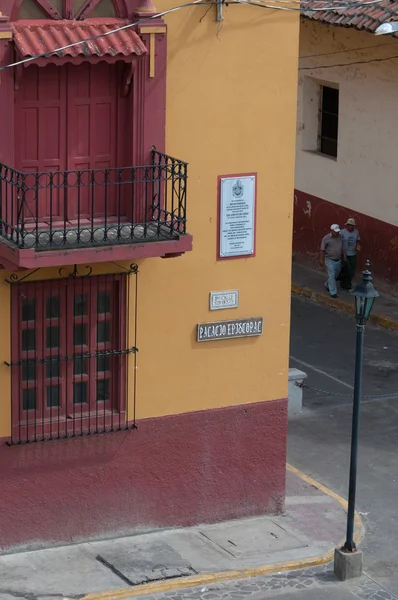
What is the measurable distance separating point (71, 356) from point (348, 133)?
11444 millimetres

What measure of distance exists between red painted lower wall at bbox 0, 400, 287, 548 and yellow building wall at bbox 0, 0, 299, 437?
253 millimetres

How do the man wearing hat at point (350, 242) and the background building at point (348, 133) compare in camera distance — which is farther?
the man wearing hat at point (350, 242)

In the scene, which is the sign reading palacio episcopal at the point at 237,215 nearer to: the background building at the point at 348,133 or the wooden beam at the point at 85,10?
the wooden beam at the point at 85,10

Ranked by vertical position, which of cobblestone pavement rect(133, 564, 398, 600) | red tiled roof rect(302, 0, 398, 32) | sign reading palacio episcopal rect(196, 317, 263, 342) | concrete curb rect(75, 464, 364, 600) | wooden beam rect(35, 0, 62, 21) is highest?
red tiled roof rect(302, 0, 398, 32)

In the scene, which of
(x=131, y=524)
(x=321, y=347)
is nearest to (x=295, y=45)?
(x=131, y=524)

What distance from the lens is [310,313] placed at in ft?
76.8

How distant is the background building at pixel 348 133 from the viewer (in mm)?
23234

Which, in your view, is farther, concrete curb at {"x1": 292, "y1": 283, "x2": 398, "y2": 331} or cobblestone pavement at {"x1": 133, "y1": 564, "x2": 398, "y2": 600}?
concrete curb at {"x1": 292, "y1": 283, "x2": 398, "y2": 331}

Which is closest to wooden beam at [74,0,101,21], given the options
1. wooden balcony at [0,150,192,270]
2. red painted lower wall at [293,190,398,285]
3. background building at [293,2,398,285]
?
wooden balcony at [0,150,192,270]

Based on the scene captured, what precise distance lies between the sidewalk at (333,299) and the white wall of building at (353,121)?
137cm

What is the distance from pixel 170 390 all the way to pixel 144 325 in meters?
0.79

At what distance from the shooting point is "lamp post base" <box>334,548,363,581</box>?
557 inches

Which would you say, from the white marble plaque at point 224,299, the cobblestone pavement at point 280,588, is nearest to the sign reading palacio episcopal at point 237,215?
the white marble plaque at point 224,299

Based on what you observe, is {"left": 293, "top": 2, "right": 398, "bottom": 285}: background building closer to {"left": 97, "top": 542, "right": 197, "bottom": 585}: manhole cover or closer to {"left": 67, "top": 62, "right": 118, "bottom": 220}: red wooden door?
{"left": 67, "top": 62, "right": 118, "bottom": 220}: red wooden door
